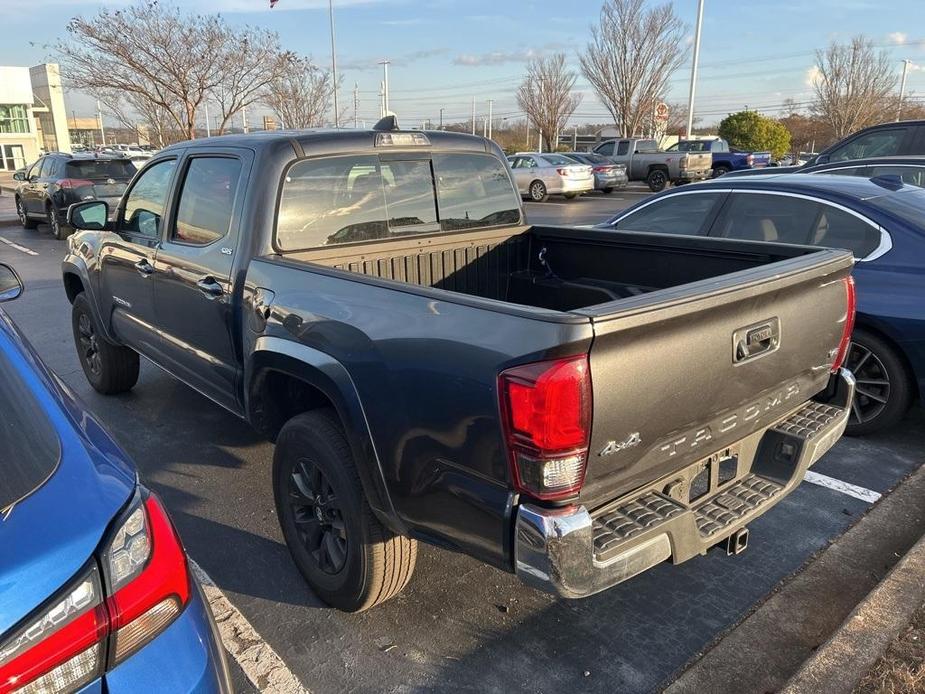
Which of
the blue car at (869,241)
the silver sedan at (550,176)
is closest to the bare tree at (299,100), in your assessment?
the silver sedan at (550,176)

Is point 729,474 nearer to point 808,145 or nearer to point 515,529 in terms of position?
point 515,529

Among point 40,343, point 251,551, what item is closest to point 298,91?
point 40,343

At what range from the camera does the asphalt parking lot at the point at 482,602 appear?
266 centimetres

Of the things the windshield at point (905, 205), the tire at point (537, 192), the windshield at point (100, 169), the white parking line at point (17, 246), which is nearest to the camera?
the windshield at point (905, 205)

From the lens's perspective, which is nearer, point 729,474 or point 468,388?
point 468,388

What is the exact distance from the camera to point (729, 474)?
277cm

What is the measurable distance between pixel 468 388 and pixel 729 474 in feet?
4.14

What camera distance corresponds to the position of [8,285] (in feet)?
9.07

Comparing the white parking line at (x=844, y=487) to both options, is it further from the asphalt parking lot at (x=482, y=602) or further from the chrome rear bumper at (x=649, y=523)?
the chrome rear bumper at (x=649, y=523)

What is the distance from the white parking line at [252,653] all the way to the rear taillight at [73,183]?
45.9 ft

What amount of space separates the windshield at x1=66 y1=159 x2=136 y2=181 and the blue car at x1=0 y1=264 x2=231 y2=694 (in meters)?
15.0

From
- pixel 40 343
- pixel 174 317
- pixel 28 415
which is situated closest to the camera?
pixel 28 415

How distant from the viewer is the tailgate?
208 centimetres

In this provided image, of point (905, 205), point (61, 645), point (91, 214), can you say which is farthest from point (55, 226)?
→ point (61, 645)
